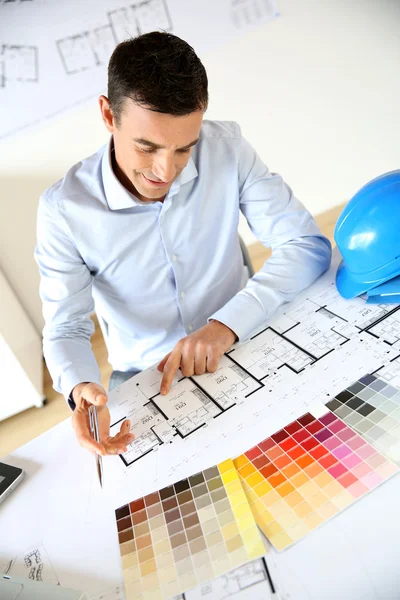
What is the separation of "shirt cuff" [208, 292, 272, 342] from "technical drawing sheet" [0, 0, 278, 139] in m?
1.48

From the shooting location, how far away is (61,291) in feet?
3.45

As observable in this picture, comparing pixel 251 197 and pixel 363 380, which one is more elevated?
pixel 251 197

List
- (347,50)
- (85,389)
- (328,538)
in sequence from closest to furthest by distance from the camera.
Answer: (328,538) → (85,389) → (347,50)

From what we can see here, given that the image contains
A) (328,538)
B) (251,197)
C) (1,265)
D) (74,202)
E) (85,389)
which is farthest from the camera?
(1,265)

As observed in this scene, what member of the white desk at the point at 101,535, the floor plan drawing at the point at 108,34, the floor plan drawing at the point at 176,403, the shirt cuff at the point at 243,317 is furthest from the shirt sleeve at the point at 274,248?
the floor plan drawing at the point at 108,34

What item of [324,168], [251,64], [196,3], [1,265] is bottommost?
[324,168]

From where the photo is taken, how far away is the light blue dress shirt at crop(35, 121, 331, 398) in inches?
40.6

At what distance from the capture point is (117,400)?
36.1 inches

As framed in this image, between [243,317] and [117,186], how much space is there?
41cm

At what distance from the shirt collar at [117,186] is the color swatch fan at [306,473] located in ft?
1.97

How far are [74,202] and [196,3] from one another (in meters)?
1.52

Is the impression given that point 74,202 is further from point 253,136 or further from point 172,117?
point 253,136

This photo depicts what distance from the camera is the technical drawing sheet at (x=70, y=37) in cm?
184

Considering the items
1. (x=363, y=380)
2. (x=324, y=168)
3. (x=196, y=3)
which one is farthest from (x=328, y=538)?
(x=324, y=168)
